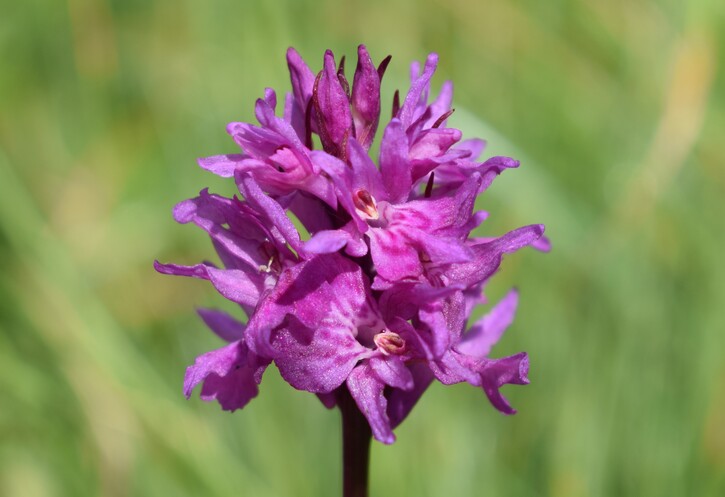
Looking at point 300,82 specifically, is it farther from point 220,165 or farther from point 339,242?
point 339,242

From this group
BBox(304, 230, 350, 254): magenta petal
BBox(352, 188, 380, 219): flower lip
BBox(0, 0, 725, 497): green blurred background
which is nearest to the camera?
BBox(304, 230, 350, 254): magenta petal

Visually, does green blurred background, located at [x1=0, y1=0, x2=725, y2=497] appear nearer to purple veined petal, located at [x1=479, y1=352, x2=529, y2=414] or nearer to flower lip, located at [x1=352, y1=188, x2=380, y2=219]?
purple veined petal, located at [x1=479, y1=352, x2=529, y2=414]

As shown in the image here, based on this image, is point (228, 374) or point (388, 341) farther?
point (228, 374)

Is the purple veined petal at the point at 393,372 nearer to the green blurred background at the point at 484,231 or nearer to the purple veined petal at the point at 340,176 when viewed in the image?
the purple veined petal at the point at 340,176

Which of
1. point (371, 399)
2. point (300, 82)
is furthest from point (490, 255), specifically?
point (300, 82)

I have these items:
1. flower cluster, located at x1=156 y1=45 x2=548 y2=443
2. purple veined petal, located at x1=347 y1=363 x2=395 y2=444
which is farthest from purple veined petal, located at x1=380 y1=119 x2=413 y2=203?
purple veined petal, located at x1=347 y1=363 x2=395 y2=444

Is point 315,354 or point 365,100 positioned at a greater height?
point 365,100
